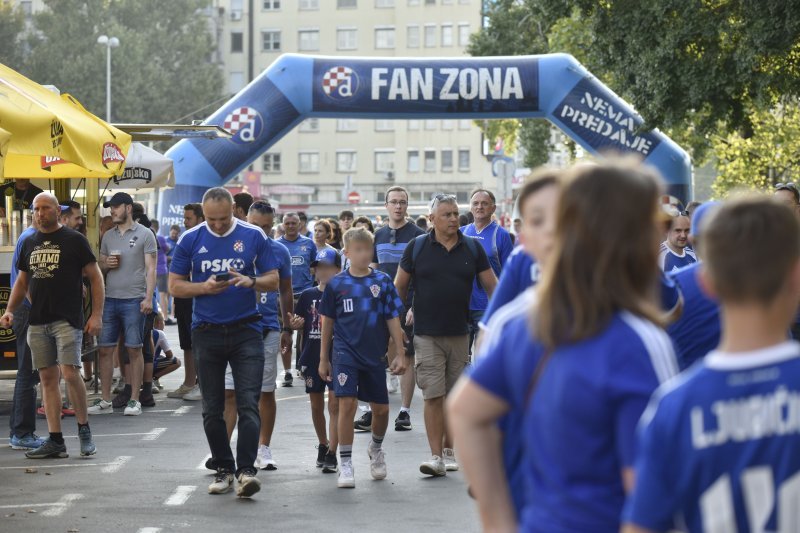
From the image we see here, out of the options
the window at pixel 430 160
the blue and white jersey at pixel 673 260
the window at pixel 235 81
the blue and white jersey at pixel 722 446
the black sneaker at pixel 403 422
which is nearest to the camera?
the blue and white jersey at pixel 722 446

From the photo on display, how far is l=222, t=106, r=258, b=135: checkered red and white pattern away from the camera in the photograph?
25328 mm

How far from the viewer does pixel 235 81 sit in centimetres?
10069

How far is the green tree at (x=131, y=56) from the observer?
79625 mm

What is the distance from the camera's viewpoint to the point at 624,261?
111 inches

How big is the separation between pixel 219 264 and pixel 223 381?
710 mm

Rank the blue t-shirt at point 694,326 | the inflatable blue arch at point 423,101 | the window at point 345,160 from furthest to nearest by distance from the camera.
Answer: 1. the window at point 345,160
2. the inflatable blue arch at point 423,101
3. the blue t-shirt at point 694,326

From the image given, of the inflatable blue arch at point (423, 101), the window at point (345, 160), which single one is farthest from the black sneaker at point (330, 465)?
the window at point (345, 160)

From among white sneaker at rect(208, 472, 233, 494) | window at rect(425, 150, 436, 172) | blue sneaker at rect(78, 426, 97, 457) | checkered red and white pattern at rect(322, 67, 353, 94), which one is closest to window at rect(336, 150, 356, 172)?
window at rect(425, 150, 436, 172)

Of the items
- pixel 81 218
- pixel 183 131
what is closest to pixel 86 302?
pixel 81 218

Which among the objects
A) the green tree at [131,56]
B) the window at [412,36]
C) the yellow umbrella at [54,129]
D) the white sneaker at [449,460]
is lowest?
the white sneaker at [449,460]

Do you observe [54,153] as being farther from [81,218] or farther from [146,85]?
[146,85]

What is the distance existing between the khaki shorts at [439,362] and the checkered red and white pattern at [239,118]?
16028 mm

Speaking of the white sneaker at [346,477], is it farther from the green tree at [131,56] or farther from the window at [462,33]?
the window at [462,33]

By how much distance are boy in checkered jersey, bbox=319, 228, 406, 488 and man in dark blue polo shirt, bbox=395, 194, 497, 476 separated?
0.41 m
